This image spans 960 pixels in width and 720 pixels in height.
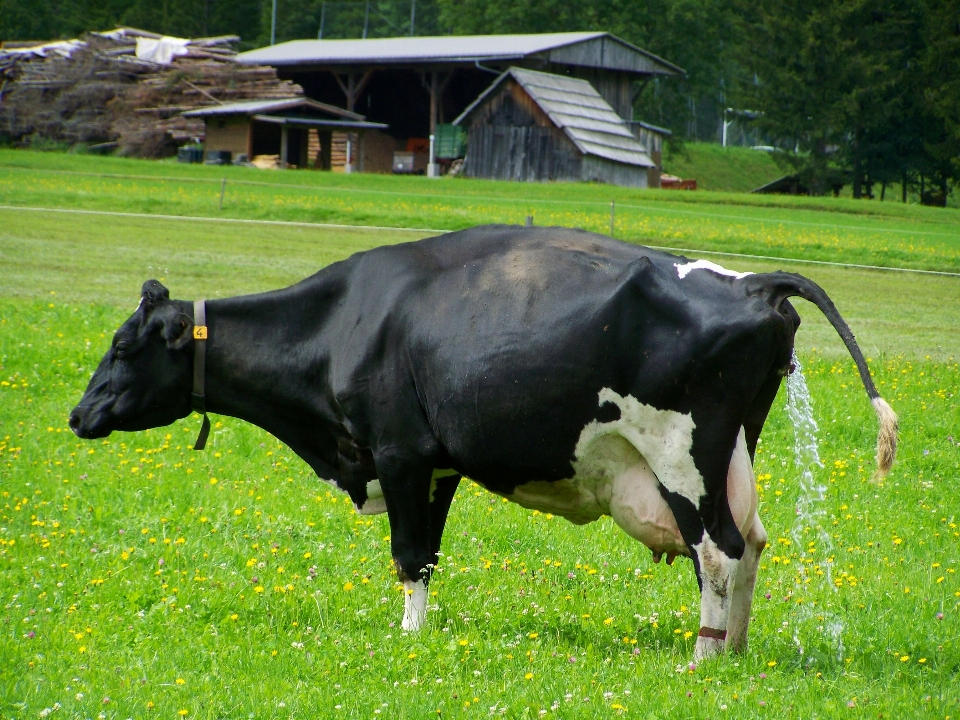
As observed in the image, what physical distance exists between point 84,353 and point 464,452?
750cm

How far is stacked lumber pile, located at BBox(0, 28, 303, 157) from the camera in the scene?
56.2 metres

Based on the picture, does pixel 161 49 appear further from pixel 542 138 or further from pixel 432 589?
pixel 432 589

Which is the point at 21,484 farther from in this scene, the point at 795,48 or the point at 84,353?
the point at 795,48

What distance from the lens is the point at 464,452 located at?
5660 mm

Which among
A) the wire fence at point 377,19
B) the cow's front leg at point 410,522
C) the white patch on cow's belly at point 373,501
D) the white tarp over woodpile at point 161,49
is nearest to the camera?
the cow's front leg at point 410,522

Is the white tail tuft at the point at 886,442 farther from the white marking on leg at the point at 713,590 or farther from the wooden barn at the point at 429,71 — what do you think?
the wooden barn at the point at 429,71

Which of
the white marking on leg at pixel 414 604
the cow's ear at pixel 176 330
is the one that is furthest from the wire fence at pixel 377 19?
the white marking on leg at pixel 414 604

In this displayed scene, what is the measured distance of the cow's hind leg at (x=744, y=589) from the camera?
17.9 feet

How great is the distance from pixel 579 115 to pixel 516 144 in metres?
3.15

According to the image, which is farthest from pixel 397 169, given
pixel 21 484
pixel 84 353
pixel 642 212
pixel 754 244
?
pixel 21 484

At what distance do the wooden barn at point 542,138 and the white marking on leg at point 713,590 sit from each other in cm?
4444

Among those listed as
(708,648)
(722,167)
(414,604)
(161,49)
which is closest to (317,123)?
(161,49)

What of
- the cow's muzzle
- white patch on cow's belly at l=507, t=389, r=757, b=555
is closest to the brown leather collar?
the cow's muzzle

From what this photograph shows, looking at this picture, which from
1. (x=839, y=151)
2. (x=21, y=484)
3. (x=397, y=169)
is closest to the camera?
(x=21, y=484)
